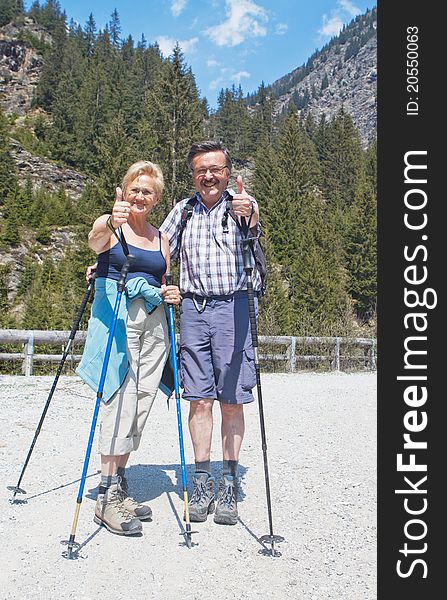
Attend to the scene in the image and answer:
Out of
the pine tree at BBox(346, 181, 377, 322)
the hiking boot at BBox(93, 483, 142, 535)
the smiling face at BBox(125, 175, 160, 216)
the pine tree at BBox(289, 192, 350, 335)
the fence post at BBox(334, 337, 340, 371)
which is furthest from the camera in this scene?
the pine tree at BBox(346, 181, 377, 322)

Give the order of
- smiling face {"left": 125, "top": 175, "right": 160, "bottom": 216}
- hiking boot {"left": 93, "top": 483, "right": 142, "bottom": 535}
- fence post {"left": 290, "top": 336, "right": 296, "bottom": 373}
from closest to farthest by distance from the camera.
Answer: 1. hiking boot {"left": 93, "top": 483, "right": 142, "bottom": 535}
2. smiling face {"left": 125, "top": 175, "right": 160, "bottom": 216}
3. fence post {"left": 290, "top": 336, "right": 296, "bottom": 373}

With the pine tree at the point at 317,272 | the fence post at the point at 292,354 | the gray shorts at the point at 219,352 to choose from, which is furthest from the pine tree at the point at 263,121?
the gray shorts at the point at 219,352

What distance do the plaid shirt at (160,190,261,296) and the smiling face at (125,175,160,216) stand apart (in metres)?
0.36

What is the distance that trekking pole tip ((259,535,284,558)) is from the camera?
297 cm

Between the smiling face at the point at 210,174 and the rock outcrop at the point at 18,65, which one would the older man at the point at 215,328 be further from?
the rock outcrop at the point at 18,65

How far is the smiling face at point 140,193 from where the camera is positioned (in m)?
3.49

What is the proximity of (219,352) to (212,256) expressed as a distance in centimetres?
64

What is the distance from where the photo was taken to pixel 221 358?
11.7 ft

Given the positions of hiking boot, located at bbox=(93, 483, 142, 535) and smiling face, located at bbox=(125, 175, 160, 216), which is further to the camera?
smiling face, located at bbox=(125, 175, 160, 216)

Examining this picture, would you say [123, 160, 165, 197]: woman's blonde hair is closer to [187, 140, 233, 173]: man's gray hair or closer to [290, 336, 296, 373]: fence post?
[187, 140, 233, 173]: man's gray hair

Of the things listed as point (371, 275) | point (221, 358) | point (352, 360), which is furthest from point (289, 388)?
point (371, 275)

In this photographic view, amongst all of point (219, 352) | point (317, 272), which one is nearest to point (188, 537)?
point (219, 352)

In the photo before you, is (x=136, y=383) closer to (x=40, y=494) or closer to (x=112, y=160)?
(x=40, y=494)

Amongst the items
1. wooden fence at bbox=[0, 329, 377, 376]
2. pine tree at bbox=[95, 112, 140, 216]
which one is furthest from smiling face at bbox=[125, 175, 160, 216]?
pine tree at bbox=[95, 112, 140, 216]
